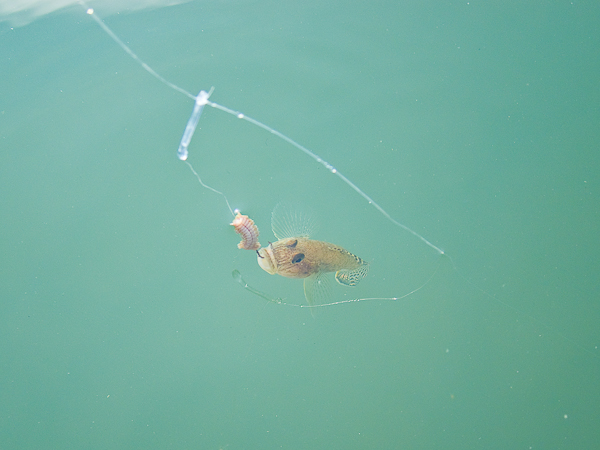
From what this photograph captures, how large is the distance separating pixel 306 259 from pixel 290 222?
0.73ft

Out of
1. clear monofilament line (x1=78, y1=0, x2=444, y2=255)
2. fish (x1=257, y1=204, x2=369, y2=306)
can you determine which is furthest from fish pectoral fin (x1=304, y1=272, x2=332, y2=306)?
clear monofilament line (x1=78, y1=0, x2=444, y2=255)

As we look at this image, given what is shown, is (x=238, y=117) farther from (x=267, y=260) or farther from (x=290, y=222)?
(x=267, y=260)

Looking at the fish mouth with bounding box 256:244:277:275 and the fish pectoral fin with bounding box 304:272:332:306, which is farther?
the fish pectoral fin with bounding box 304:272:332:306

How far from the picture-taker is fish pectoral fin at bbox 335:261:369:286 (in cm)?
194

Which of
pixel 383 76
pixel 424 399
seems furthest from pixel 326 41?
pixel 424 399

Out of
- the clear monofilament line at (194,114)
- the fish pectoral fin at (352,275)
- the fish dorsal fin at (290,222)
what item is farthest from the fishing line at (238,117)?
the fish dorsal fin at (290,222)

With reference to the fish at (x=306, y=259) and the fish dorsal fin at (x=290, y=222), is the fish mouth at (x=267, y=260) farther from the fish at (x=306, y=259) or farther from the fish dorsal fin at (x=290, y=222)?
the fish dorsal fin at (x=290, y=222)

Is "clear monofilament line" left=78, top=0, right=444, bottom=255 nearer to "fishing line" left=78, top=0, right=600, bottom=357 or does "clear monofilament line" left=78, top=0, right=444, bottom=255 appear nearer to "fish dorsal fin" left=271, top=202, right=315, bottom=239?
"fishing line" left=78, top=0, right=600, bottom=357

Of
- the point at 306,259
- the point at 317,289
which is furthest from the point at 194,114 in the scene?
the point at 317,289

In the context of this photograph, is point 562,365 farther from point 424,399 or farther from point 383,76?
point 383,76

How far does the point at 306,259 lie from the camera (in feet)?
5.82

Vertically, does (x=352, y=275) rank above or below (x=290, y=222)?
below

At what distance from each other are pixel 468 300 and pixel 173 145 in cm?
175

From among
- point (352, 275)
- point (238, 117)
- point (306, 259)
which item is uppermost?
point (238, 117)
